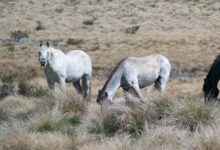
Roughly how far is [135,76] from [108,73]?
13.5m

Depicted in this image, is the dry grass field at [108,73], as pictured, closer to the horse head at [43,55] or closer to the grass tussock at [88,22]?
the grass tussock at [88,22]

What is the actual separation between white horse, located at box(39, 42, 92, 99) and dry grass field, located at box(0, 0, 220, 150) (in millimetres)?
794

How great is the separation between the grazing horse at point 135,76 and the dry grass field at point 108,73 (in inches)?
21.7

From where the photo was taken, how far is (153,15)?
53.1 m

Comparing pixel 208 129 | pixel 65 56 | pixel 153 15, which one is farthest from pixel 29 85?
pixel 153 15

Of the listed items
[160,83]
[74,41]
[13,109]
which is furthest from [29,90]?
[74,41]

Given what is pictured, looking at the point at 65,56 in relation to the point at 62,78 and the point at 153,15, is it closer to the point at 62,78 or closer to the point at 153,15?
the point at 62,78

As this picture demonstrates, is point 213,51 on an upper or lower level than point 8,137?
lower

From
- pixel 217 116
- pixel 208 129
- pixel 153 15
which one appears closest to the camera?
pixel 208 129

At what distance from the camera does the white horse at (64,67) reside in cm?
1504

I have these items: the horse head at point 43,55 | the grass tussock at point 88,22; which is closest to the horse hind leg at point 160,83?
the horse head at point 43,55

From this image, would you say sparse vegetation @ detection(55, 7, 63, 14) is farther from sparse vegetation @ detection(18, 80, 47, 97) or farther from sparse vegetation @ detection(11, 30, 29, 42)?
sparse vegetation @ detection(18, 80, 47, 97)

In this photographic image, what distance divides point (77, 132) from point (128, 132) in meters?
0.98

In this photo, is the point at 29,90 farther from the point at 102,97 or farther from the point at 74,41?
the point at 74,41
